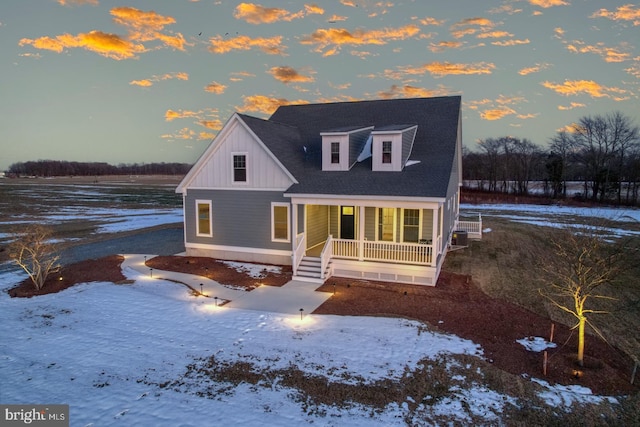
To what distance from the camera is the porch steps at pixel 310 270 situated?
15.3 m

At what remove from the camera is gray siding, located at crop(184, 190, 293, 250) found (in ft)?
57.7

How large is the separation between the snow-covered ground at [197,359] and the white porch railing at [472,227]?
15.2 meters

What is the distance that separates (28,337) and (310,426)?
8.51 meters

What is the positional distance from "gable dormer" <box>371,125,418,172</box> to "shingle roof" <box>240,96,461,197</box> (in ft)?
1.23

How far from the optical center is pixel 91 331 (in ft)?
34.6

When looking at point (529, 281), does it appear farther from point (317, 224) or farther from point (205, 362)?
point (205, 362)

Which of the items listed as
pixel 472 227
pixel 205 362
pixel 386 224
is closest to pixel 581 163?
pixel 472 227

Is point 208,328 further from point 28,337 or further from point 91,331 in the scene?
point 28,337

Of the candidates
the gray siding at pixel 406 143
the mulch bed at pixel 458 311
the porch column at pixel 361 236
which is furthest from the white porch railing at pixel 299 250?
the gray siding at pixel 406 143

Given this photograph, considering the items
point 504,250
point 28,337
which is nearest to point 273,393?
point 28,337

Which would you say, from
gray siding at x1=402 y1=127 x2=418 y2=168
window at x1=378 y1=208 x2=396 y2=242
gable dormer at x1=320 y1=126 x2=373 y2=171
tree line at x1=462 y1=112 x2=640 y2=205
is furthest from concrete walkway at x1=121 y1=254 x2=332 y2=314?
tree line at x1=462 y1=112 x2=640 y2=205

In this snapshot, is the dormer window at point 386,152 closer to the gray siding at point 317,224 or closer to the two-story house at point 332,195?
the two-story house at point 332,195

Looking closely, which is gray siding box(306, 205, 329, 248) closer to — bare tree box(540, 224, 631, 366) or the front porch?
the front porch

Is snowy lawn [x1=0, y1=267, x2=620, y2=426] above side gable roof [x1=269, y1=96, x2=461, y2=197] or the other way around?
the other way around
